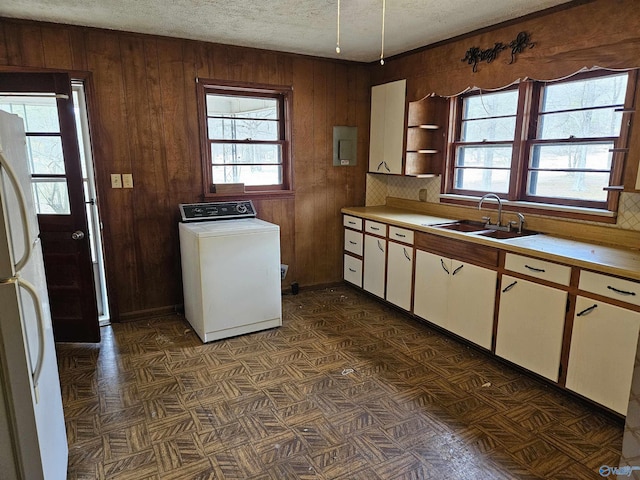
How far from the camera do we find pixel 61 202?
9.96 ft

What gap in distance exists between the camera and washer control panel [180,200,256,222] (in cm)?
366

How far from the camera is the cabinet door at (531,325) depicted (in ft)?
8.20

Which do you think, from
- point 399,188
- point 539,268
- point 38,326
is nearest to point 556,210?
point 539,268

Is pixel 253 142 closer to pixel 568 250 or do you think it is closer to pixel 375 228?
pixel 375 228

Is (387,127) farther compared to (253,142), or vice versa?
(387,127)

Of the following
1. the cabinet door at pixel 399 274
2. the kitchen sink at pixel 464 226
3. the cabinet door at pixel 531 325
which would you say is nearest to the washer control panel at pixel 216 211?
the cabinet door at pixel 399 274

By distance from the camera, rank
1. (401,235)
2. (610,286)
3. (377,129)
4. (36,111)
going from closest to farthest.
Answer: (610,286), (36,111), (401,235), (377,129)

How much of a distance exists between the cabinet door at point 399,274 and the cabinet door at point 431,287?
10 cm

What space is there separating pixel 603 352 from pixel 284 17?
296cm

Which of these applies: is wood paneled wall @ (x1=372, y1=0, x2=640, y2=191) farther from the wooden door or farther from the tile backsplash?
the wooden door

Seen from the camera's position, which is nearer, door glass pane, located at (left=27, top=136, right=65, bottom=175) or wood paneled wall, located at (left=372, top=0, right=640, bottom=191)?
wood paneled wall, located at (left=372, top=0, right=640, bottom=191)

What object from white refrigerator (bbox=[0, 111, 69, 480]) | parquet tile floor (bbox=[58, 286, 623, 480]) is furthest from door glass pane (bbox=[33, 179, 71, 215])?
white refrigerator (bbox=[0, 111, 69, 480])

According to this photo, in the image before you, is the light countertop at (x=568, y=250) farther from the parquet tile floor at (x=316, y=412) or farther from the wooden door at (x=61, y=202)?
the wooden door at (x=61, y=202)

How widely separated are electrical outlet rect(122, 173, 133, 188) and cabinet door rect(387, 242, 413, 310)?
7.69 ft
